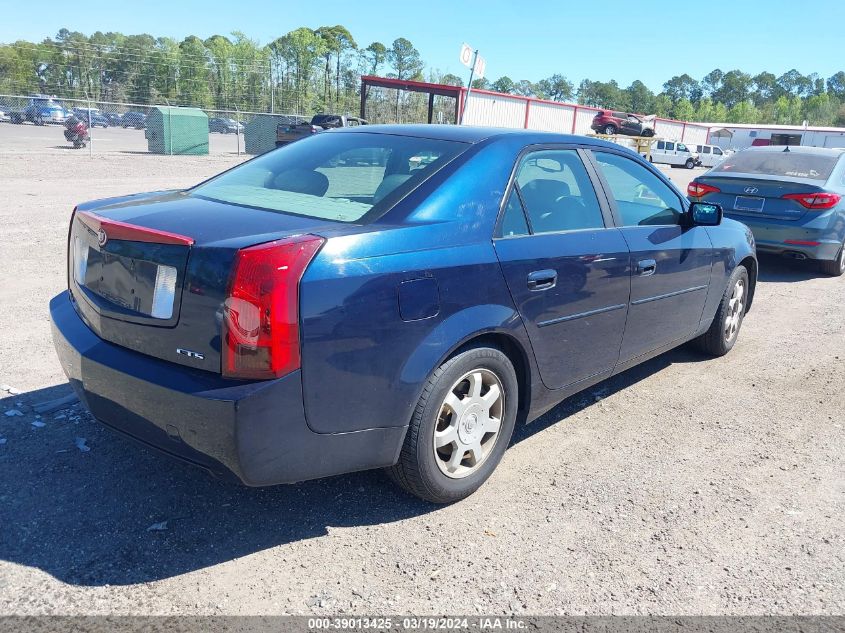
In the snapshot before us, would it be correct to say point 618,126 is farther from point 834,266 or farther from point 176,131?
point 834,266

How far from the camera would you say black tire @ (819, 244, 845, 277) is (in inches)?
352

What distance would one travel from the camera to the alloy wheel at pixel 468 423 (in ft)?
10.2

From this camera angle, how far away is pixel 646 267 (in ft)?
13.5

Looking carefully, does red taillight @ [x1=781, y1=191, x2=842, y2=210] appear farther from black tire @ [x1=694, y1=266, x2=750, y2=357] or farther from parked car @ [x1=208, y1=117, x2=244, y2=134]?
parked car @ [x1=208, y1=117, x2=244, y2=134]

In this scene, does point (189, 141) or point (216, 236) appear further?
point (189, 141)

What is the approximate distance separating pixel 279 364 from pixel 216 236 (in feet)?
1.84

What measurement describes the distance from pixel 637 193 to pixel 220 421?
3.10 meters

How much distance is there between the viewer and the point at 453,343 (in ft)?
9.58

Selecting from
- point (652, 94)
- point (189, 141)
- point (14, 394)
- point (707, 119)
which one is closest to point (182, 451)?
point (14, 394)

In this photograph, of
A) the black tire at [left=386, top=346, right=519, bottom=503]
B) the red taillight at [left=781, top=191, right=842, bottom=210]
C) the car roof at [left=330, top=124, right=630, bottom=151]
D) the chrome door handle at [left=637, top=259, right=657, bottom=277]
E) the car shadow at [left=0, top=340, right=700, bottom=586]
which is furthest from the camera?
the red taillight at [left=781, top=191, right=842, bottom=210]

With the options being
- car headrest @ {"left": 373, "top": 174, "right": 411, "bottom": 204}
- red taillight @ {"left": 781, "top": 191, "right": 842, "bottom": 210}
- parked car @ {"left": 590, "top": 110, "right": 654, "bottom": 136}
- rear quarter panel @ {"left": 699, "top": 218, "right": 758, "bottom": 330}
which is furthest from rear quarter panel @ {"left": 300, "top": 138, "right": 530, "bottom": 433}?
parked car @ {"left": 590, "top": 110, "right": 654, "bottom": 136}

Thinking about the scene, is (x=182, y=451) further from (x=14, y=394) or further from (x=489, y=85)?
(x=489, y=85)

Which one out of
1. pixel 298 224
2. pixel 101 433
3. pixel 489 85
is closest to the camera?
pixel 298 224

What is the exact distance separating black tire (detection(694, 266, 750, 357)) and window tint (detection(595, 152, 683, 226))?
98 cm
